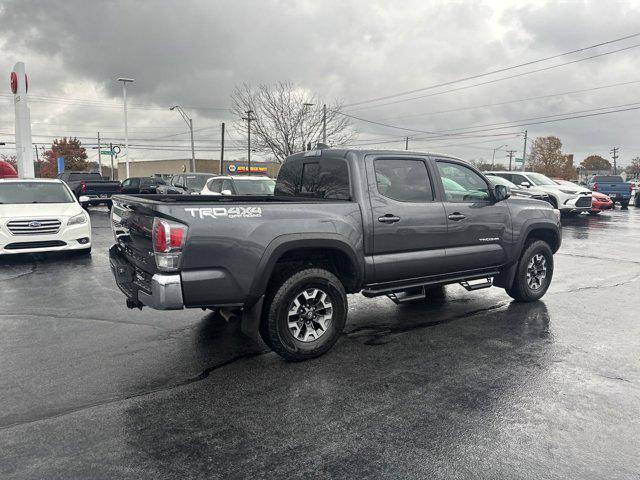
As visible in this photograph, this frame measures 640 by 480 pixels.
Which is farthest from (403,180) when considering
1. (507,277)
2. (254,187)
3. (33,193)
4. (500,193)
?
(254,187)

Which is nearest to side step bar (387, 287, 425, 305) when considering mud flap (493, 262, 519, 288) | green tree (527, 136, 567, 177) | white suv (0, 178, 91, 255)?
mud flap (493, 262, 519, 288)

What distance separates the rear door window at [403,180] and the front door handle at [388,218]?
0.68 ft

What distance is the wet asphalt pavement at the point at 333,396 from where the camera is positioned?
9.23 feet

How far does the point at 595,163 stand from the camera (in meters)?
140

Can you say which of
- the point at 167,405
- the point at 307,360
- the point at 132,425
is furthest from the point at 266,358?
the point at 132,425

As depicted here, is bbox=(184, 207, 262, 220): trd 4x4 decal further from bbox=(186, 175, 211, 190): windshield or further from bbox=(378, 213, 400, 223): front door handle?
bbox=(186, 175, 211, 190): windshield

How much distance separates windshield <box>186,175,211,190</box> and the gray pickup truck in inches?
571

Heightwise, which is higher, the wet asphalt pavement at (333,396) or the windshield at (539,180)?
the windshield at (539,180)

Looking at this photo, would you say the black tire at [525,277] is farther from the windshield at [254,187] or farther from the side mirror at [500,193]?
the windshield at [254,187]

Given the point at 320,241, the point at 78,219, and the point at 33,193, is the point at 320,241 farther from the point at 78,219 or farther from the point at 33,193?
the point at 33,193

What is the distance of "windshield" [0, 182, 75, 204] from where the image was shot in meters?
9.54

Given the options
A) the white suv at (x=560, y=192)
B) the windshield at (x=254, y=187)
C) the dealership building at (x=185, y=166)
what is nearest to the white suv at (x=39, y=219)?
the windshield at (x=254, y=187)

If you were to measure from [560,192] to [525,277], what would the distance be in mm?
14126

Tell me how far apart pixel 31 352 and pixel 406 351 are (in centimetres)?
352
